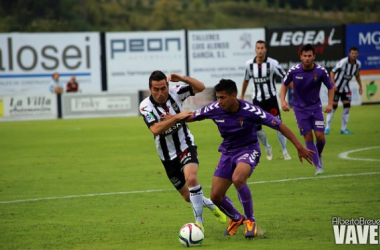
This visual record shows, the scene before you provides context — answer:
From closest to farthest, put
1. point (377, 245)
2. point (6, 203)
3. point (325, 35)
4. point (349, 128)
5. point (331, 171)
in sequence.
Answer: point (377, 245) < point (6, 203) < point (331, 171) < point (349, 128) < point (325, 35)

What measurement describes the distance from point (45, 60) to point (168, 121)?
33293 millimetres

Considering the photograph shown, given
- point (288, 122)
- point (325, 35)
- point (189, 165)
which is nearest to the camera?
point (189, 165)

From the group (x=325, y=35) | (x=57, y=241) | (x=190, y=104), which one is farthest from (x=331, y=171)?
(x=325, y=35)

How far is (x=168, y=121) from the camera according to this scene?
9164mm

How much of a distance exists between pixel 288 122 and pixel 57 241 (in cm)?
1972

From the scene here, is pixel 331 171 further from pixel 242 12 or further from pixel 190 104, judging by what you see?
pixel 242 12

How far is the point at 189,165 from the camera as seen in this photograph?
31.1 ft

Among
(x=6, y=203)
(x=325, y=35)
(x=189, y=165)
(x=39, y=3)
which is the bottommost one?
(x=6, y=203)

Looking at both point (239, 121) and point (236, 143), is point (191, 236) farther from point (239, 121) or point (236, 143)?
point (239, 121)

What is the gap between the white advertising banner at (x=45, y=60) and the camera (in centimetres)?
4072

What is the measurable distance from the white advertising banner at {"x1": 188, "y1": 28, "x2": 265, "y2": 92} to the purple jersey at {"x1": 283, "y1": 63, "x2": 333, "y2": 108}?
26.9 metres

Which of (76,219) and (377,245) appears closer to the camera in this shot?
(377,245)

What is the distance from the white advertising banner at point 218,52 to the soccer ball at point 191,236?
32.8m

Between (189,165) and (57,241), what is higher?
(189,165)
